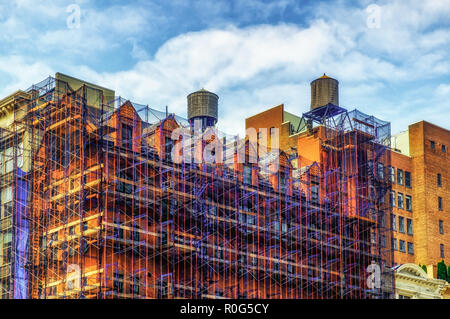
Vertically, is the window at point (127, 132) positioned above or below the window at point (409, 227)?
above

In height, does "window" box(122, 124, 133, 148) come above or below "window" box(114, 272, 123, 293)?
above

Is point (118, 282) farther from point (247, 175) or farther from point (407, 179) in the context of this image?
point (407, 179)

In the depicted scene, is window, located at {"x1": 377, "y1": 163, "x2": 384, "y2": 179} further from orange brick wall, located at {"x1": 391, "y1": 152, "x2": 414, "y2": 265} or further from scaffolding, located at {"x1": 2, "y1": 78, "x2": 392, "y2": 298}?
scaffolding, located at {"x1": 2, "y1": 78, "x2": 392, "y2": 298}

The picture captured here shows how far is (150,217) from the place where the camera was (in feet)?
191

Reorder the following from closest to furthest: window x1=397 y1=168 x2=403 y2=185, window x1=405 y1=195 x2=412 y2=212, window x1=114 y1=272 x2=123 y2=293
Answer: window x1=114 y1=272 x2=123 y2=293 < window x1=397 y1=168 x2=403 y2=185 < window x1=405 y1=195 x2=412 y2=212

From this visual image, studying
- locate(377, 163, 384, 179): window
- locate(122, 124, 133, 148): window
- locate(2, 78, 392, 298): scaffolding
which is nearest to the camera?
locate(2, 78, 392, 298): scaffolding

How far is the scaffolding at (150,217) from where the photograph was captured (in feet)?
181

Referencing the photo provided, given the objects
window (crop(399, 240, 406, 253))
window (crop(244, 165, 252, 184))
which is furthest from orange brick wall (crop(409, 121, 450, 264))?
window (crop(244, 165, 252, 184))

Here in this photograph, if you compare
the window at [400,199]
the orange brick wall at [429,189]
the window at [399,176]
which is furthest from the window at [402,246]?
the window at [399,176]

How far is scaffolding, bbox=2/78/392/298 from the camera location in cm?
5512

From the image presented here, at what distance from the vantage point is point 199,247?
59.2 meters

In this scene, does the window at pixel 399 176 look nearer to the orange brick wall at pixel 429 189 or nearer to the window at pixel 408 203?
the window at pixel 408 203

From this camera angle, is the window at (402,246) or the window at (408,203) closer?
the window at (402,246)
